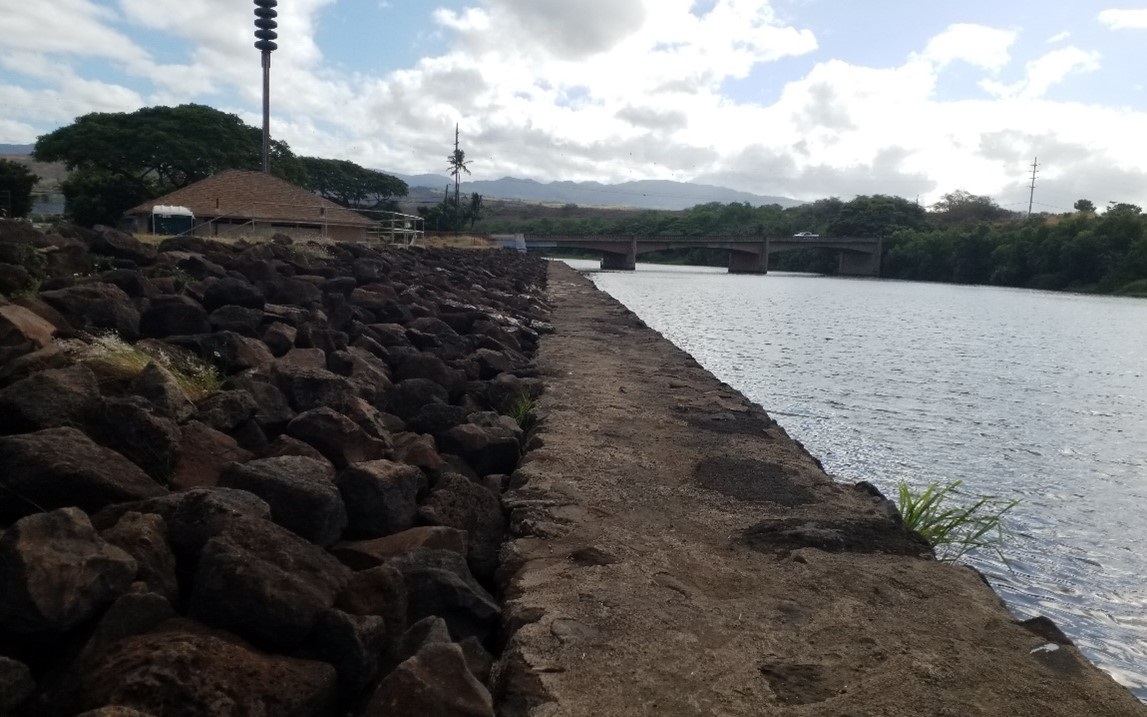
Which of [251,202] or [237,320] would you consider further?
[251,202]

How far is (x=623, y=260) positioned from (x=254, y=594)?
78.4 m

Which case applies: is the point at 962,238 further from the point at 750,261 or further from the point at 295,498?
Result: the point at 295,498

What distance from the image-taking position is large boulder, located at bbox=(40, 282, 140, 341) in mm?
6043

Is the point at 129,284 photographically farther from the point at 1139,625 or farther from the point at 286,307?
the point at 1139,625

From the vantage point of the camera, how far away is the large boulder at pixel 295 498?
3.59 m

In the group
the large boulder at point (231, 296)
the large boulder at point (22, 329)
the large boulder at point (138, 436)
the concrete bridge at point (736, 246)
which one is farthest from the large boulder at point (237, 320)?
the concrete bridge at point (736, 246)

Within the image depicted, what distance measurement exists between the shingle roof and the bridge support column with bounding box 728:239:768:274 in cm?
5771

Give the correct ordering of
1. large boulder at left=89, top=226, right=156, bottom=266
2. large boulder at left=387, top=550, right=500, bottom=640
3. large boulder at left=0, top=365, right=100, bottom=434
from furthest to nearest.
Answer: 1. large boulder at left=89, top=226, right=156, bottom=266
2. large boulder at left=0, top=365, right=100, bottom=434
3. large boulder at left=387, top=550, right=500, bottom=640

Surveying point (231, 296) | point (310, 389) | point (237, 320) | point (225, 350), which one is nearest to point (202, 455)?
point (310, 389)

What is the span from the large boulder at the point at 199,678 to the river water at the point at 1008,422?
4.53 metres

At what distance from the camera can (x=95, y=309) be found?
6129mm

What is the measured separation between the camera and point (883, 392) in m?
15.3

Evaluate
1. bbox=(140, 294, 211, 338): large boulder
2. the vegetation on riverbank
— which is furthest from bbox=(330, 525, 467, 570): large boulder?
the vegetation on riverbank

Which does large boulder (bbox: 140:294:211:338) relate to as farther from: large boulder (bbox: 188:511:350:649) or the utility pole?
the utility pole
